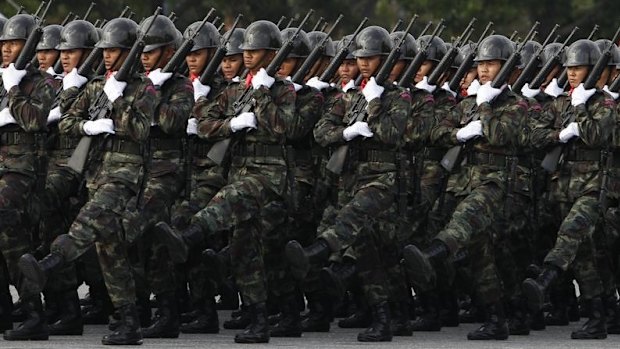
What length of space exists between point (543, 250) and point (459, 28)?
63.9 feet

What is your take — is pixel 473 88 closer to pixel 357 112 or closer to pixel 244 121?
pixel 357 112

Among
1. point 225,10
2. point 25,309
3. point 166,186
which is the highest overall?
point 225,10

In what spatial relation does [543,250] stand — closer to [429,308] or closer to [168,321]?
[429,308]

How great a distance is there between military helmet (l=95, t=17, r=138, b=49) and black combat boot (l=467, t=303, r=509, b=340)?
306cm

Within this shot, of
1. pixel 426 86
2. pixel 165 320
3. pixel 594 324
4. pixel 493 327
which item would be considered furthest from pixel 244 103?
pixel 594 324

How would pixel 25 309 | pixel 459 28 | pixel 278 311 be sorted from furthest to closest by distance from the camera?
pixel 459 28
pixel 278 311
pixel 25 309

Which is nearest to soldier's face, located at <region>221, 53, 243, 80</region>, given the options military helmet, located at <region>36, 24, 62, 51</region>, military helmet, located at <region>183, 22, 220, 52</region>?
military helmet, located at <region>183, 22, 220, 52</region>

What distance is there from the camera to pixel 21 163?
46.6 ft

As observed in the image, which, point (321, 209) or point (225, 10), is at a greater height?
point (225, 10)

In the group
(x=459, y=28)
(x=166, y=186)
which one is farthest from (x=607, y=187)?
(x=459, y=28)

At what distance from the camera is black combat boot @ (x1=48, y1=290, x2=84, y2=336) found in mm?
14422

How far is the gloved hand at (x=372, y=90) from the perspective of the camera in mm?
14422

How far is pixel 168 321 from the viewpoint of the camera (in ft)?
47.3

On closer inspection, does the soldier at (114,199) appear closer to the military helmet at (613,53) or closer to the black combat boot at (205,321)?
the black combat boot at (205,321)
